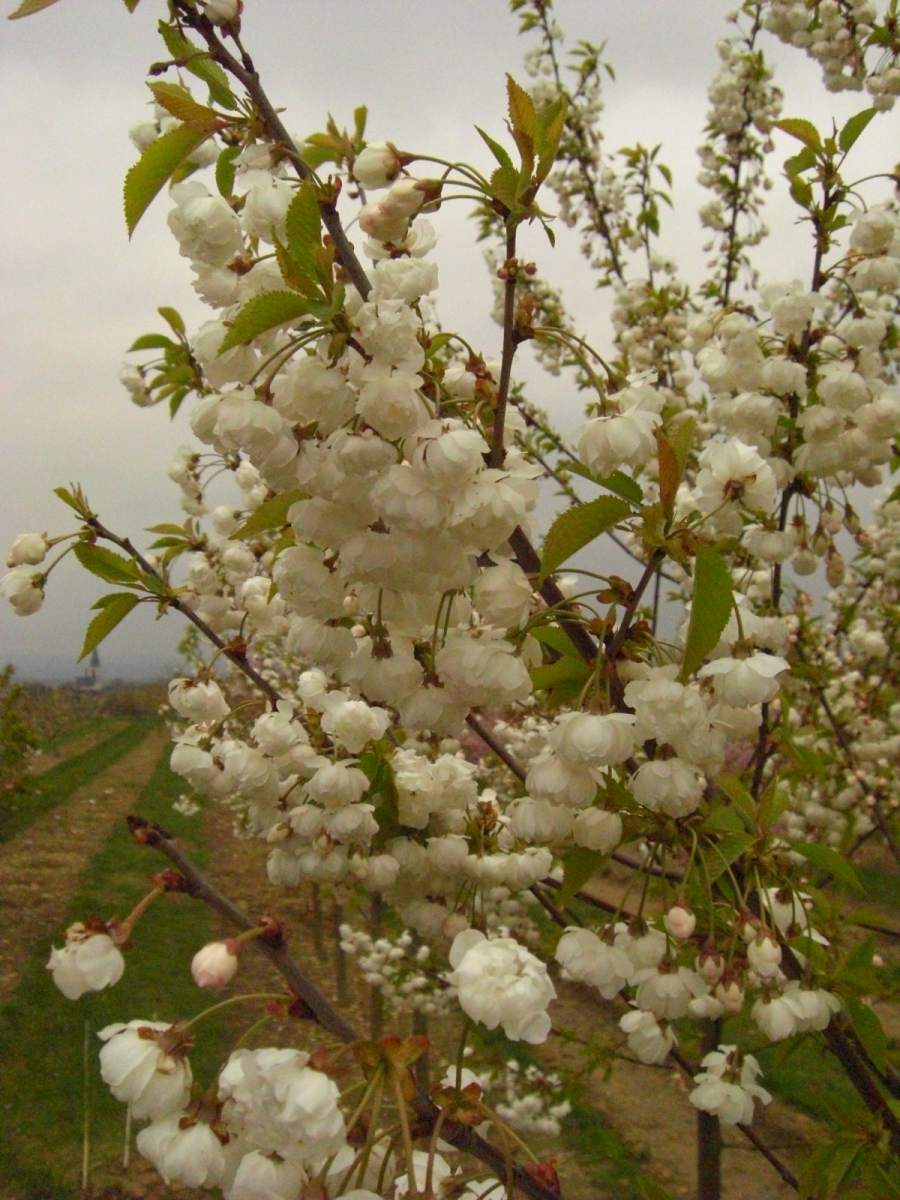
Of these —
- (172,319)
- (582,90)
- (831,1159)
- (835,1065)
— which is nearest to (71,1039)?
(835,1065)

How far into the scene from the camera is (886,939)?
26.7 ft

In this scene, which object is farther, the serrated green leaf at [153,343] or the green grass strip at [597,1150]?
the green grass strip at [597,1150]

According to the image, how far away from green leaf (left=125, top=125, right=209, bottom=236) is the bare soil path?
22.7 feet

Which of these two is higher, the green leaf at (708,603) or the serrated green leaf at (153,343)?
the serrated green leaf at (153,343)

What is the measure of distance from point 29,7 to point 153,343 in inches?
63.8

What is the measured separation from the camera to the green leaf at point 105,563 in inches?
72.6

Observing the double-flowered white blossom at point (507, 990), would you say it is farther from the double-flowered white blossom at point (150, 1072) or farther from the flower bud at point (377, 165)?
the flower bud at point (377, 165)

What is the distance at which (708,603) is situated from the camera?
3.68 ft

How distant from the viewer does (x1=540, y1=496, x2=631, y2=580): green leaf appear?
47.6 inches

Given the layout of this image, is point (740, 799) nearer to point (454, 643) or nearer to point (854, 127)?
point (454, 643)

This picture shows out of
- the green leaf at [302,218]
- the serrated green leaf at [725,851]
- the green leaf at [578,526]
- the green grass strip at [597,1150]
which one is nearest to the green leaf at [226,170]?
the green leaf at [302,218]

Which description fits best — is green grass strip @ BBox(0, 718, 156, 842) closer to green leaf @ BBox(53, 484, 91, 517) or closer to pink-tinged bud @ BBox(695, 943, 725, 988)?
green leaf @ BBox(53, 484, 91, 517)

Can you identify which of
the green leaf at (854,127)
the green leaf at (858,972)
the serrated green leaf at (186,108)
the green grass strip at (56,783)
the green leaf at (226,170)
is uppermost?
the green leaf at (854,127)

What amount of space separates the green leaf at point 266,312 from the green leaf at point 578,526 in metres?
0.39
